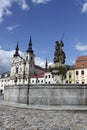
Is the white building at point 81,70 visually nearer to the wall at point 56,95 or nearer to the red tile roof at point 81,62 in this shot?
the red tile roof at point 81,62

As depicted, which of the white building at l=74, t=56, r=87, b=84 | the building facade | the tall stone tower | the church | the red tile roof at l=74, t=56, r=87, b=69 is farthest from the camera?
the tall stone tower

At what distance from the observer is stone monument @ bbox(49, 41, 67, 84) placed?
16422 millimetres

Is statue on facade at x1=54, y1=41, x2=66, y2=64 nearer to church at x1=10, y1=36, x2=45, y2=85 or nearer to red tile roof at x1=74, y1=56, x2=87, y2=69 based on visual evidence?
red tile roof at x1=74, y1=56, x2=87, y2=69

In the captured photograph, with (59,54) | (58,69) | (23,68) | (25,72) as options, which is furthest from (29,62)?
(58,69)

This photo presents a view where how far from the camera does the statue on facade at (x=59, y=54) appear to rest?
1712 centimetres

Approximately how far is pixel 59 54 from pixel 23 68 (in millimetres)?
77990

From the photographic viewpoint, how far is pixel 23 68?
3730 inches

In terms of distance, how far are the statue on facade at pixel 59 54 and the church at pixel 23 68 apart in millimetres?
73144

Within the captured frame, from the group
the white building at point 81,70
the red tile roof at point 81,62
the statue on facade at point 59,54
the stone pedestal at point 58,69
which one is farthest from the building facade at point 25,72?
the stone pedestal at point 58,69

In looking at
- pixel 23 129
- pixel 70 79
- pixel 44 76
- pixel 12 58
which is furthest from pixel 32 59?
pixel 23 129

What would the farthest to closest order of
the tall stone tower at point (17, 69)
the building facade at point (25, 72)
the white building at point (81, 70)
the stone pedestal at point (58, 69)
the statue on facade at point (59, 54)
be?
the tall stone tower at point (17, 69), the building facade at point (25, 72), the white building at point (81, 70), the statue on facade at point (59, 54), the stone pedestal at point (58, 69)

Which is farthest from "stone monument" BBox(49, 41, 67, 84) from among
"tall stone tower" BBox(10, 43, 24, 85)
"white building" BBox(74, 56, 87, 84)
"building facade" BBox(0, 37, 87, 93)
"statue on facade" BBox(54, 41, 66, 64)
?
"tall stone tower" BBox(10, 43, 24, 85)

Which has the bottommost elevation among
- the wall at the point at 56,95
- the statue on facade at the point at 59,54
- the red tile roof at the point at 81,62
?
the wall at the point at 56,95

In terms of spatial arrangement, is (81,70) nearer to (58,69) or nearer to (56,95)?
(58,69)
